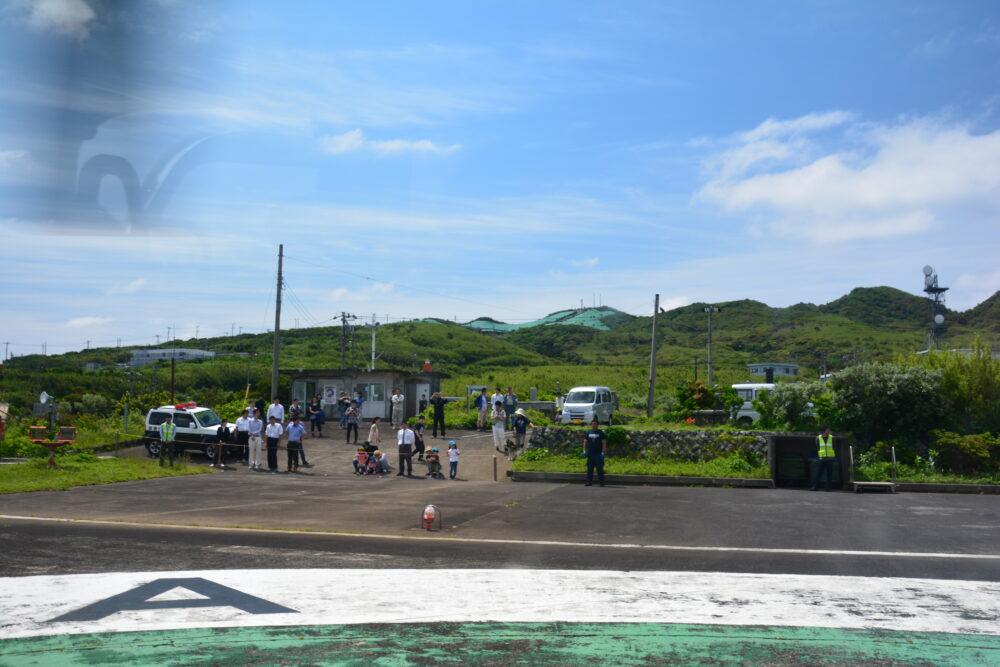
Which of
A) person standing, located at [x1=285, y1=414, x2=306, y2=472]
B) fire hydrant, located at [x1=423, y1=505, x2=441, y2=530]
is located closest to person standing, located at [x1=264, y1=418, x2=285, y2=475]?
person standing, located at [x1=285, y1=414, x2=306, y2=472]

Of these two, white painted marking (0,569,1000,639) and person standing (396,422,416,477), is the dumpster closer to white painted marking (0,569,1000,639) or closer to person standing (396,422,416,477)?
person standing (396,422,416,477)

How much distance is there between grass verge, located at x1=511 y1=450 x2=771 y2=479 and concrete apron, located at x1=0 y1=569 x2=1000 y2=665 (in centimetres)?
1277

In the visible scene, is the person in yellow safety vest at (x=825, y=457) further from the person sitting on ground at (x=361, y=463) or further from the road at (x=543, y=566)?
the person sitting on ground at (x=361, y=463)

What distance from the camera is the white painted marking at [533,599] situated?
745 cm

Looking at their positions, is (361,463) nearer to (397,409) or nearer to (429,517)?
(397,409)

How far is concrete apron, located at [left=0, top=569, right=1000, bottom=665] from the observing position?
21.2 feet

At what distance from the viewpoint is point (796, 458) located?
22.7m

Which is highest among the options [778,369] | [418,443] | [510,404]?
[778,369]

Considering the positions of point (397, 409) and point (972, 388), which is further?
point (397, 409)

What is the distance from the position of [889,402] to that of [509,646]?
1981 centimetres

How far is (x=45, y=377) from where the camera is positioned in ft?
290

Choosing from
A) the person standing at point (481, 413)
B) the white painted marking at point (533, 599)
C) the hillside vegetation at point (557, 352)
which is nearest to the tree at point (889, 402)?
the person standing at point (481, 413)

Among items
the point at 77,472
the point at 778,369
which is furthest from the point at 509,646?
the point at 778,369

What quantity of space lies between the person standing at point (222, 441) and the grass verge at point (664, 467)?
9.28 meters
